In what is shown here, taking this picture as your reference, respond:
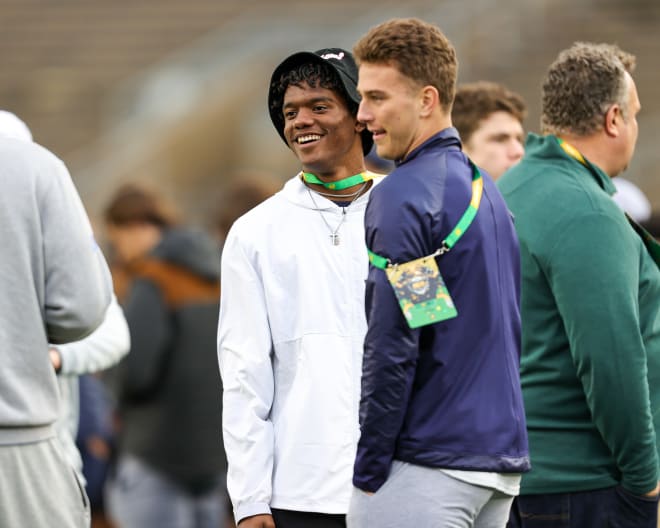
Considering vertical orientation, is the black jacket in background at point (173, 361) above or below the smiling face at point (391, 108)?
below

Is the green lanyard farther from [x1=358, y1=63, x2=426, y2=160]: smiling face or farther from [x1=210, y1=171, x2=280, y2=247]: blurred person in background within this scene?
[x1=210, y1=171, x2=280, y2=247]: blurred person in background

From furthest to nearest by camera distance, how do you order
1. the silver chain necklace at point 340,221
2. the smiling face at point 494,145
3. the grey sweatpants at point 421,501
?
the smiling face at point 494,145
the silver chain necklace at point 340,221
the grey sweatpants at point 421,501

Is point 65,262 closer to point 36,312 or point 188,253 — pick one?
point 36,312

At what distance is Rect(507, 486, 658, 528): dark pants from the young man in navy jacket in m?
0.87

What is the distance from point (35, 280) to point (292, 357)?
0.80 metres

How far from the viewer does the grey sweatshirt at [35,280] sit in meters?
3.98

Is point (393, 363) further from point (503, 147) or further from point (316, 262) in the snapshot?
point (503, 147)

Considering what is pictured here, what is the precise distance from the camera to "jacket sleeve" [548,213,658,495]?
13.1ft

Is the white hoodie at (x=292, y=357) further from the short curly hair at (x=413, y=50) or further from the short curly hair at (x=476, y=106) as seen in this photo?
the short curly hair at (x=476, y=106)

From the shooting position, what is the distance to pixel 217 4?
22.7 metres

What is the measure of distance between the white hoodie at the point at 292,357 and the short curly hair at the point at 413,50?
0.60 m

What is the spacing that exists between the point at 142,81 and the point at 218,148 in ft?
6.12

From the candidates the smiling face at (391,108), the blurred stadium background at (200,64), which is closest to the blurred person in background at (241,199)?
the smiling face at (391,108)

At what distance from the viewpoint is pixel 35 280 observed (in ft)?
13.2
